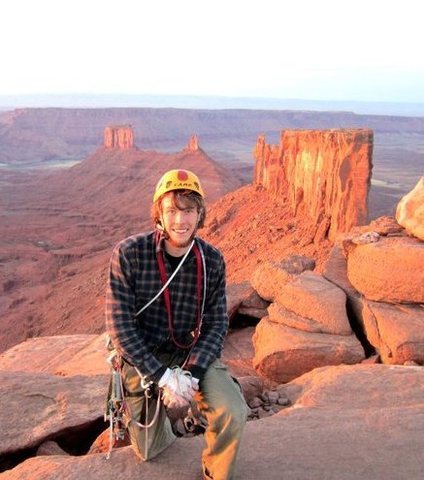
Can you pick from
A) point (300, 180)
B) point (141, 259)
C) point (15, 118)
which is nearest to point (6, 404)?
point (141, 259)

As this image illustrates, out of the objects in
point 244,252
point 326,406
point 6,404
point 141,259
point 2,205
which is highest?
point 141,259

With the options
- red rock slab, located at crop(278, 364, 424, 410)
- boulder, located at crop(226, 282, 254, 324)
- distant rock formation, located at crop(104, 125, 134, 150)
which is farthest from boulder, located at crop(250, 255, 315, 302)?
distant rock formation, located at crop(104, 125, 134, 150)

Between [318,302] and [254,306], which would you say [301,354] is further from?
[254,306]

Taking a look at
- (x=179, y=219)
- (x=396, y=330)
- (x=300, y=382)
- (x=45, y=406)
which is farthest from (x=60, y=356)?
(x=179, y=219)

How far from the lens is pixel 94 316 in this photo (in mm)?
20844

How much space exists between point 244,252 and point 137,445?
1695 centimetres

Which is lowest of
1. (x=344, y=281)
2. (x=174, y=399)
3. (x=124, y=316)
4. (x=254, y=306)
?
(x=254, y=306)

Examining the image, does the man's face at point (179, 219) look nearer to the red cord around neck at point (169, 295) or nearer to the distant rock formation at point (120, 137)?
the red cord around neck at point (169, 295)

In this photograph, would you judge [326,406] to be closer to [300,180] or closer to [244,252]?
[244,252]

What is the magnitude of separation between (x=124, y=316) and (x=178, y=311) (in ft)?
1.28

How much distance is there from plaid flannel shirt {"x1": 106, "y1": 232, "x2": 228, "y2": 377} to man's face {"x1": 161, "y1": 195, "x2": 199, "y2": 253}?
0.18 meters

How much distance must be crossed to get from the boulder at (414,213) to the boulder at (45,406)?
4.72 m

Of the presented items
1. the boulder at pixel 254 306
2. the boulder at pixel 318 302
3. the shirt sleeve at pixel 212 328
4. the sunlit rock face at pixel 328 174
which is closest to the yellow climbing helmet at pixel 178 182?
the shirt sleeve at pixel 212 328

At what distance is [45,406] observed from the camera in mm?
5629
